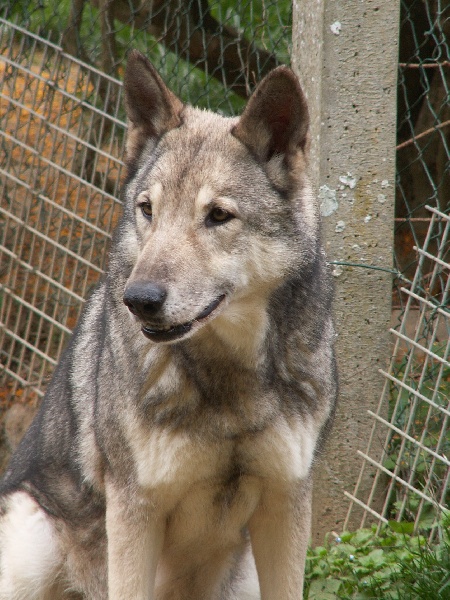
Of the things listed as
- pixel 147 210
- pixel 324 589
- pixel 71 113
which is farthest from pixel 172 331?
pixel 71 113

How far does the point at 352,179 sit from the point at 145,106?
64.5 inches

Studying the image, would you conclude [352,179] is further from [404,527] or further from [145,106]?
[404,527]

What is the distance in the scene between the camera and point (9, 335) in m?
6.20

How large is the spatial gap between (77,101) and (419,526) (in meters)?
3.44

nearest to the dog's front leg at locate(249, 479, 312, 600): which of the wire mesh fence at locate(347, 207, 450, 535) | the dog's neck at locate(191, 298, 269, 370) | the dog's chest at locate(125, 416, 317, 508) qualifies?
the dog's chest at locate(125, 416, 317, 508)

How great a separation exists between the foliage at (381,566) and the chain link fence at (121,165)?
24 cm

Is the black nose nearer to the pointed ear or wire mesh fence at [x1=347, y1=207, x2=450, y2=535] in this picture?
the pointed ear

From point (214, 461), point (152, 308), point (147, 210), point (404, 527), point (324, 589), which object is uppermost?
point (147, 210)

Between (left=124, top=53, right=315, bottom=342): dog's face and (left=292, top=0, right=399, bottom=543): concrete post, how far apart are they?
1.38m

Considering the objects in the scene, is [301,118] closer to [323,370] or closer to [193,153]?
[193,153]

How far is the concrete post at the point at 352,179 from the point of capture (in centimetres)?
451

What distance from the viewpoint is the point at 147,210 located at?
122 inches

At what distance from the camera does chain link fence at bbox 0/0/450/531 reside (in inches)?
183

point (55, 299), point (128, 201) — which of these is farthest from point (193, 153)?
point (55, 299)
